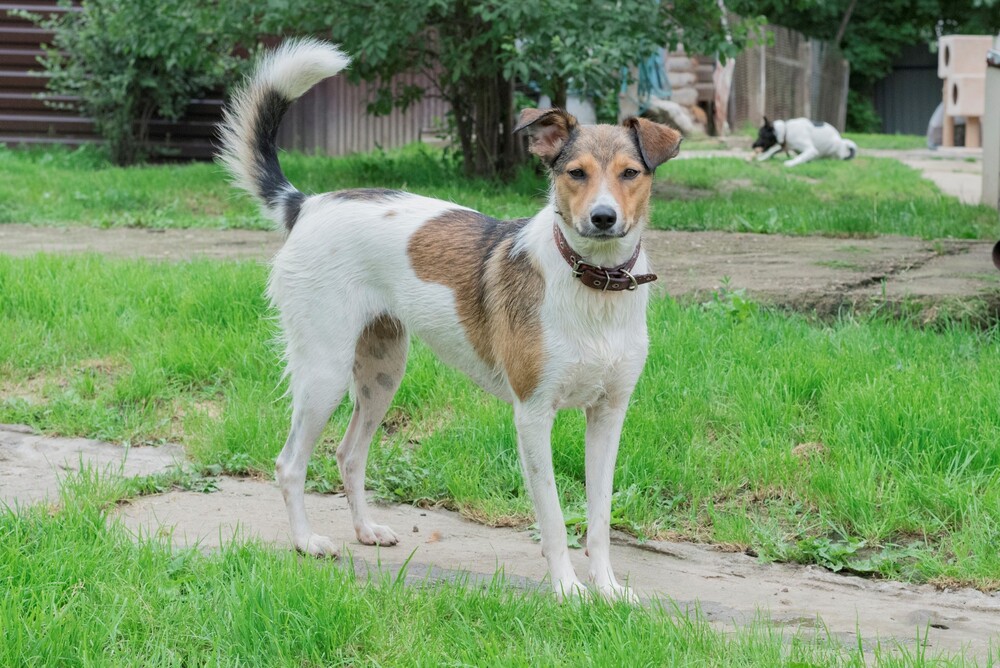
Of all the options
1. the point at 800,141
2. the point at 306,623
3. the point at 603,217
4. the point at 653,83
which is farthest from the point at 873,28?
the point at 306,623

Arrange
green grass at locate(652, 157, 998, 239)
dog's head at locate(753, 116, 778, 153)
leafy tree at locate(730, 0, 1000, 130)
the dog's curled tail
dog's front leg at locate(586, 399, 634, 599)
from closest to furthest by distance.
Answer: dog's front leg at locate(586, 399, 634, 599), the dog's curled tail, green grass at locate(652, 157, 998, 239), dog's head at locate(753, 116, 778, 153), leafy tree at locate(730, 0, 1000, 130)

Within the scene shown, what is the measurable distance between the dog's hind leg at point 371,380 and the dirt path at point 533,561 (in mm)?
278

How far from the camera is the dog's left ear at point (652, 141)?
11.0ft

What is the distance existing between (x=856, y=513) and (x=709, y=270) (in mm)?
2955

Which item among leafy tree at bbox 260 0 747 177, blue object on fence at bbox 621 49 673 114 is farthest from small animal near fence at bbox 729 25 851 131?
leafy tree at bbox 260 0 747 177

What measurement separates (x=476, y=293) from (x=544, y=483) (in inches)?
26.3

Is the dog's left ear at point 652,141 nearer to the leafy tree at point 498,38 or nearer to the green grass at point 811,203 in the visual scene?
the green grass at point 811,203

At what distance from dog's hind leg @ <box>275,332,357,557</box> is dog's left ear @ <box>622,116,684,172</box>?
1134 mm

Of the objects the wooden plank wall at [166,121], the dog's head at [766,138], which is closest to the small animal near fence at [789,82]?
the dog's head at [766,138]

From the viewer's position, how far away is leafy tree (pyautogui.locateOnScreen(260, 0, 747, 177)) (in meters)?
9.07

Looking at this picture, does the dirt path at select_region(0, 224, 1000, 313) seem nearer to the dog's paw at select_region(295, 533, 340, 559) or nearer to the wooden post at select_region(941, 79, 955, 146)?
the dog's paw at select_region(295, 533, 340, 559)

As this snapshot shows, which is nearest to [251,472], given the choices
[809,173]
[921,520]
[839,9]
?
[921,520]

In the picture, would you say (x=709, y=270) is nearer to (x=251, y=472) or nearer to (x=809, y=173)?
(x=251, y=472)

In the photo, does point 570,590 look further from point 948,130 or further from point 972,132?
point 948,130
